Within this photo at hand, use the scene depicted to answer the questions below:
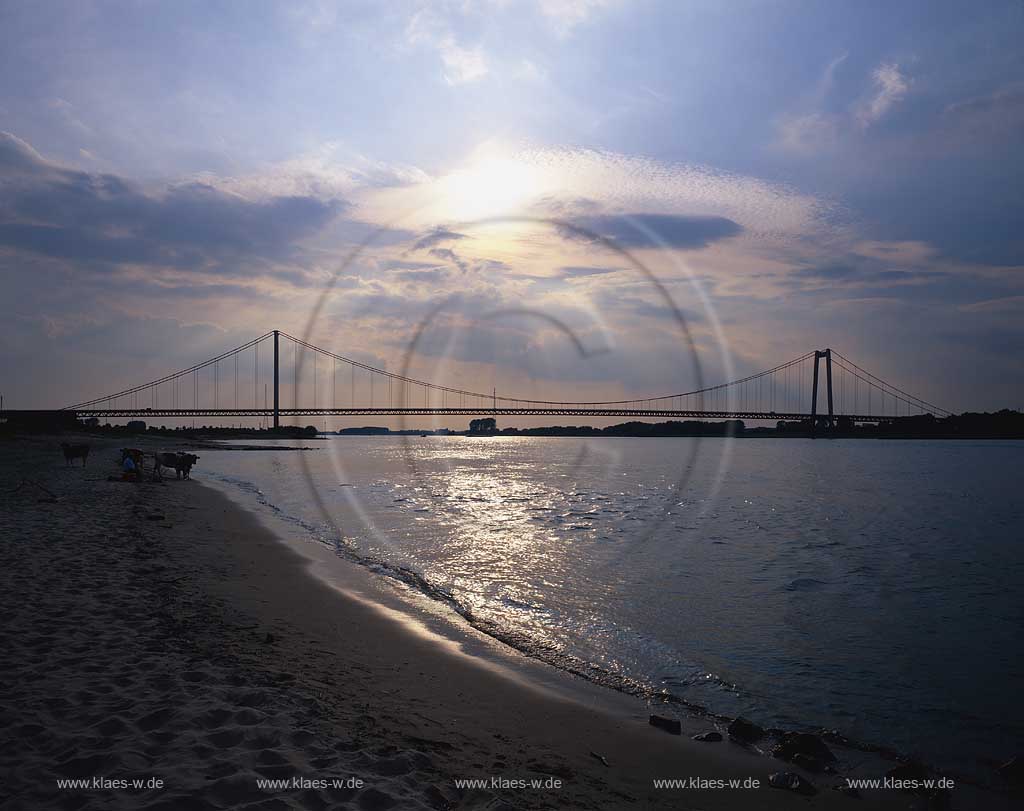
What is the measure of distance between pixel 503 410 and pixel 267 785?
9774 cm

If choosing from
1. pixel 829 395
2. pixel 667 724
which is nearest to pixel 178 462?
pixel 667 724

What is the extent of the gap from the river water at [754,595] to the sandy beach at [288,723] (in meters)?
1.40

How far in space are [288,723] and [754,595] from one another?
29.4ft

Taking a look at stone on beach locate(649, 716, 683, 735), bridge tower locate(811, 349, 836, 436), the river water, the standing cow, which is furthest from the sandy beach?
bridge tower locate(811, 349, 836, 436)

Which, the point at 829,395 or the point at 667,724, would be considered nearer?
the point at 667,724

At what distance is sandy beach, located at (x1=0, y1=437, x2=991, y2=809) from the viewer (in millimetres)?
3793

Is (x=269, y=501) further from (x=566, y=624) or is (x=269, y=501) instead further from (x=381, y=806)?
(x=381, y=806)

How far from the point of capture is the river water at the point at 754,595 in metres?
6.79

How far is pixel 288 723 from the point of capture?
471cm

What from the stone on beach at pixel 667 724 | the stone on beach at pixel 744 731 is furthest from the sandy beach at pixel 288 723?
the stone on beach at pixel 744 731

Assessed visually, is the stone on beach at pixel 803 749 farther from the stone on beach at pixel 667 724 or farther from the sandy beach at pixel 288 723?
the stone on beach at pixel 667 724

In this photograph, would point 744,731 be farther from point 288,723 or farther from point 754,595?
point 754,595

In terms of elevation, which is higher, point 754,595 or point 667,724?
point 667,724

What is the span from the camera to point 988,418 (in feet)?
463
